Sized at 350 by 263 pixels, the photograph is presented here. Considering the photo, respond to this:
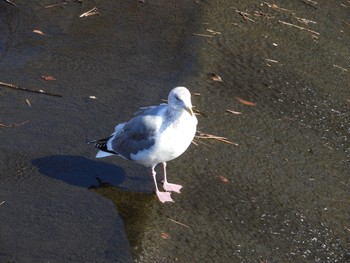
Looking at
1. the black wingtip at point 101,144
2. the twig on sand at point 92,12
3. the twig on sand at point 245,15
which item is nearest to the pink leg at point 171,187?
the black wingtip at point 101,144

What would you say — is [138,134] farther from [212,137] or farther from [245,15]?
[245,15]

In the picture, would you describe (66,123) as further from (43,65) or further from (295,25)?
(295,25)

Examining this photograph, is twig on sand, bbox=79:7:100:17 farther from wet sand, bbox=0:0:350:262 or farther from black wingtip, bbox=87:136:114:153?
black wingtip, bbox=87:136:114:153

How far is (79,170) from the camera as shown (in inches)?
197

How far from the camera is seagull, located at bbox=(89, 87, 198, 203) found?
15.6ft

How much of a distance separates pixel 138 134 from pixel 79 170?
52cm

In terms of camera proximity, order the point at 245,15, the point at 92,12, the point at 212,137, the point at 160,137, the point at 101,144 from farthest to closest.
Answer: the point at 245,15 < the point at 92,12 < the point at 212,137 < the point at 101,144 < the point at 160,137

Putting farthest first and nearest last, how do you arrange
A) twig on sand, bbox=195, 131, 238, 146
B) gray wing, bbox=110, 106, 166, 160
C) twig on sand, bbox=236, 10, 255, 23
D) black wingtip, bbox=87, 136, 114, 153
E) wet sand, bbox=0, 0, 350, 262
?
twig on sand, bbox=236, 10, 255, 23, twig on sand, bbox=195, 131, 238, 146, black wingtip, bbox=87, 136, 114, 153, gray wing, bbox=110, 106, 166, 160, wet sand, bbox=0, 0, 350, 262

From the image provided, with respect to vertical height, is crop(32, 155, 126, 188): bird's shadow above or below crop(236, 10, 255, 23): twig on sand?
below

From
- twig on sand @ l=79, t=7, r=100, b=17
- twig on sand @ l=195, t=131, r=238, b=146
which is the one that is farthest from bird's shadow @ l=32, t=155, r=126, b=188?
twig on sand @ l=79, t=7, r=100, b=17

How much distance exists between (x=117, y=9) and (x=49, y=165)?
2.83 meters

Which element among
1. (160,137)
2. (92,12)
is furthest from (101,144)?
(92,12)

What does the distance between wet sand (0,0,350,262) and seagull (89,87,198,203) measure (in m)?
0.17

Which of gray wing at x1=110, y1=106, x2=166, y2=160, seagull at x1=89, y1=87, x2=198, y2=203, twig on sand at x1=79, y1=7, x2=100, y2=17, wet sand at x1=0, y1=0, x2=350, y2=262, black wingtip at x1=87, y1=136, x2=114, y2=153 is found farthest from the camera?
twig on sand at x1=79, y1=7, x2=100, y2=17
